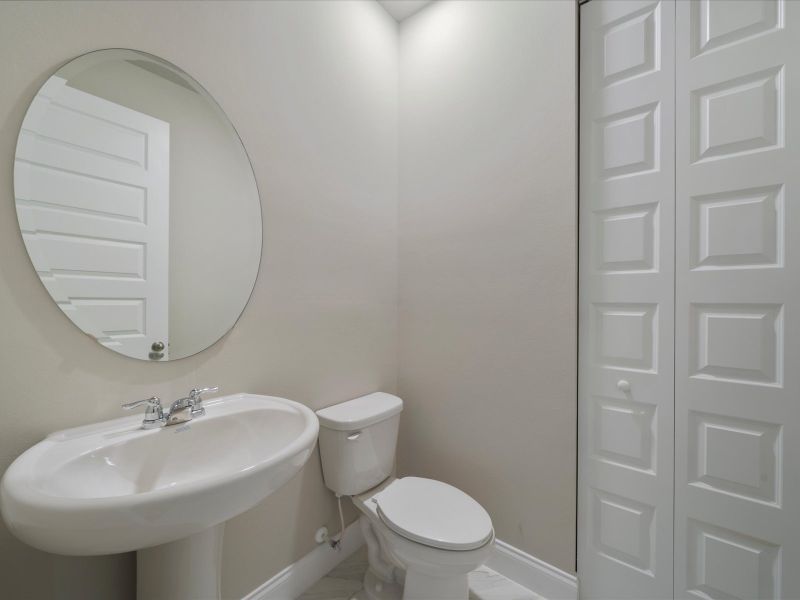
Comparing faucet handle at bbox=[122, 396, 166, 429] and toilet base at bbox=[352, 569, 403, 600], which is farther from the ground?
faucet handle at bbox=[122, 396, 166, 429]

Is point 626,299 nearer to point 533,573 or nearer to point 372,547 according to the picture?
point 533,573

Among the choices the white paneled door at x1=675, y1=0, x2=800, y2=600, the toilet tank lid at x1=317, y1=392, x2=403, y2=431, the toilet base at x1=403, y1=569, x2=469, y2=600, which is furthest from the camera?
the toilet tank lid at x1=317, y1=392, x2=403, y2=431

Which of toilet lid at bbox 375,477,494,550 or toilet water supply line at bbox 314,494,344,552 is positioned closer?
toilet lid at bbox 375,477,494,550

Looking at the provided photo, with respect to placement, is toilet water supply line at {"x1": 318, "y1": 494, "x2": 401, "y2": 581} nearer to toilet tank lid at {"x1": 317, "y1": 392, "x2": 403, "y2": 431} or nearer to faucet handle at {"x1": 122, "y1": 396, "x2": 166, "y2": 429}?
toilet tank lid at {"x1": 317, "y1": 392, "x2": 403, "y2": 431}

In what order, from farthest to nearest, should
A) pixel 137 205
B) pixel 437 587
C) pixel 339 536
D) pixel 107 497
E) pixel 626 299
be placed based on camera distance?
pixel 339 536 → pixel 626 299 → pixel 437 587 → pixel 137 205 → pixel 107 497

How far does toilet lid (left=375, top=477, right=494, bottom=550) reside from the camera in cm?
110

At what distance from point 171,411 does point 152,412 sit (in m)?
0.05

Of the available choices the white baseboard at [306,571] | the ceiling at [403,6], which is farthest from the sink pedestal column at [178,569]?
the ceiling at [403,6]

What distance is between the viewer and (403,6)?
1769 mm

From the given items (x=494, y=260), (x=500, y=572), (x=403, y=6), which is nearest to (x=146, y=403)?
(x=494, y=260)

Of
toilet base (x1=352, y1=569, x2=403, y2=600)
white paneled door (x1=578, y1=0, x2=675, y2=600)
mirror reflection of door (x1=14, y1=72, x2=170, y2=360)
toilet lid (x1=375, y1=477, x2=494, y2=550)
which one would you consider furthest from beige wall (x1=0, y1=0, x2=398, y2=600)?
white paneled door (x1=578, y1=0, x2=675, y2=600)

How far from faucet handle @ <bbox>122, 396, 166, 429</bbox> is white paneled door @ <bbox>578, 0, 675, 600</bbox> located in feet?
4.70

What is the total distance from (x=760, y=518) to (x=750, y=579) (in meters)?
0.20

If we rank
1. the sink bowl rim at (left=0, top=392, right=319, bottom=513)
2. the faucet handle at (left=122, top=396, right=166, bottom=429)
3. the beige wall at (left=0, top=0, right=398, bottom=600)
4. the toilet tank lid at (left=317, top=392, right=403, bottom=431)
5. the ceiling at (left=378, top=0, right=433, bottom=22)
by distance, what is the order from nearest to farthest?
the sink bowl rim at (left=0, top=392, right=319, bottom=513) < the beige wall at (left=0, top=0, right=398, bottom=600) < the faucet handle at (left=122, top=396, right=166, bottom=429) < the toilet tank lid at (left=317, top=392, right=403, bottom=431) < the ceiling at (left=378, top=0, right=433, bottom=22)
